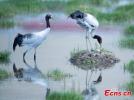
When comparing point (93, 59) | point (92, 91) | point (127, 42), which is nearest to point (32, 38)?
point (93, 59)

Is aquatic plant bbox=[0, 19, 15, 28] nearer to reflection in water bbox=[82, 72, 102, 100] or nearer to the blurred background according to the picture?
the blurred background

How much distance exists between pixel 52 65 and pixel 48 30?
0.96 feet

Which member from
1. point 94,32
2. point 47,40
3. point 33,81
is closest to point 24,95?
point 33,81

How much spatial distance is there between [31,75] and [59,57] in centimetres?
28

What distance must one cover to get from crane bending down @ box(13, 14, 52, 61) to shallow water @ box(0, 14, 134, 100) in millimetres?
35

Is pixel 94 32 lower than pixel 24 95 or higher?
higher

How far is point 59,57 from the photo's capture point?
12.3 ft

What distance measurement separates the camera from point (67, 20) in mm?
3746

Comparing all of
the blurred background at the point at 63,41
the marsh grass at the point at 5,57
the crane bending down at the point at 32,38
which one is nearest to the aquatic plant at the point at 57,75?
the blurred background at the point at 63,41

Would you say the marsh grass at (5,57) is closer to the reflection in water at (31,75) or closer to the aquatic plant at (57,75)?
the reflection in water at (31,75)

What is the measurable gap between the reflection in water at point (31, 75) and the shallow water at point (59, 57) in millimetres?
31

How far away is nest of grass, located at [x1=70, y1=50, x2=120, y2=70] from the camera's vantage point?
12.3 feet

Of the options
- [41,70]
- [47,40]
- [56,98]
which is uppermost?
[47,40]

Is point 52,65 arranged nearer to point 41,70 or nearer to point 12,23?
point 41,70
